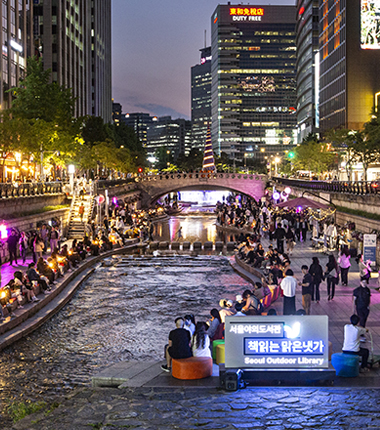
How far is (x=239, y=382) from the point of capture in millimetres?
9867

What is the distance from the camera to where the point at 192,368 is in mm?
10344

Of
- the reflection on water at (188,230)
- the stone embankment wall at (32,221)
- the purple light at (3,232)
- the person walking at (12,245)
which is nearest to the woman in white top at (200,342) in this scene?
the purple light at (3,232)

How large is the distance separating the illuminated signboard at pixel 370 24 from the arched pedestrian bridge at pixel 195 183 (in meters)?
29.4

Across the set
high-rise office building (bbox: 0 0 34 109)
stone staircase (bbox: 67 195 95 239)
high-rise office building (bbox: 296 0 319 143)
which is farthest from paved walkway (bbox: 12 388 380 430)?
high-rise office building (bbox: 296 0 319 143)

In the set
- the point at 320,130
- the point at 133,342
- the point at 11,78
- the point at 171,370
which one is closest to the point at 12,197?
the point at 133,342

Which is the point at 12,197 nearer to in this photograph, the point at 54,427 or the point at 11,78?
the point at 54,427

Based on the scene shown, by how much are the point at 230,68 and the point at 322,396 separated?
19644 cm

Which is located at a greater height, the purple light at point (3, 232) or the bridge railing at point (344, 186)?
the bridge railing at point (344, 186)

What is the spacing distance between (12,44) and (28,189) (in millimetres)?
32502

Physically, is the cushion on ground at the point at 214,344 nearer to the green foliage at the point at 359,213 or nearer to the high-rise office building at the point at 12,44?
the green foliage at the point at 359,213

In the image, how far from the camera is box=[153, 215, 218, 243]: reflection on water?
49.1m

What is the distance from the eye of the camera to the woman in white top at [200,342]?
34.8 feet

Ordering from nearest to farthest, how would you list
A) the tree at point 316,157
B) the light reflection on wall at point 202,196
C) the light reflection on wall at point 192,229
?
1. the light reflection on wall at point 192,229
2. the tree at point 316,157
3. the light reflection on wall at point 202,196

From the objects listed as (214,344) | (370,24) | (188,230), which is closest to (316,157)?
(370,24)
